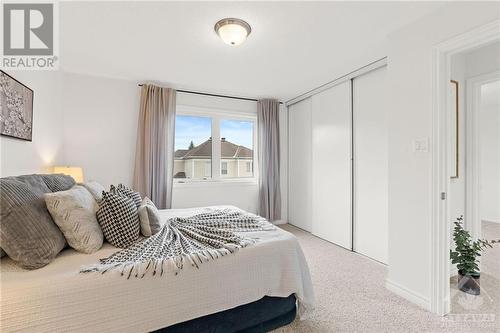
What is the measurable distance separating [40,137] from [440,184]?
3.78 m

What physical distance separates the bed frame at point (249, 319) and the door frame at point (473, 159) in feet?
7.27

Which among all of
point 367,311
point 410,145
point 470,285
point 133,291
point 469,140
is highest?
point 469,140

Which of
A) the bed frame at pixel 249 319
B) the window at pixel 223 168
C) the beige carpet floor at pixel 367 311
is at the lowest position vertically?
the beige carpet floor at pixel 367 311

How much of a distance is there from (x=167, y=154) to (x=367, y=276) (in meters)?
3.03

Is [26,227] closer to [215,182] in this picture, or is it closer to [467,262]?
[215,182]

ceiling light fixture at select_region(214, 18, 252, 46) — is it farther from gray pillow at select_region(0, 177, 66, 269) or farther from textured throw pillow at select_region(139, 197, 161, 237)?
gray pillow at select_region(0, 177, 66, 269)

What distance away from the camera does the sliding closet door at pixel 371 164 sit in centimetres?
285

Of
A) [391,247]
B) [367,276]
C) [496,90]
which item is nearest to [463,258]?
[391,247]

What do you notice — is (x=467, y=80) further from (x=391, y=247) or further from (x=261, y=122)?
(x=261, y=122)

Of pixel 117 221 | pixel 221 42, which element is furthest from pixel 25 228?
pixel 221 42

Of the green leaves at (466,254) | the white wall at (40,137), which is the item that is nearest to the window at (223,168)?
the white wall at (40,137)

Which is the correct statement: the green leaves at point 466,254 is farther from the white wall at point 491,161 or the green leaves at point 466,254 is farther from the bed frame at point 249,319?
the white wall at point 491,161

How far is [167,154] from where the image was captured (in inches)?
143

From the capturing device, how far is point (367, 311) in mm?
1928
